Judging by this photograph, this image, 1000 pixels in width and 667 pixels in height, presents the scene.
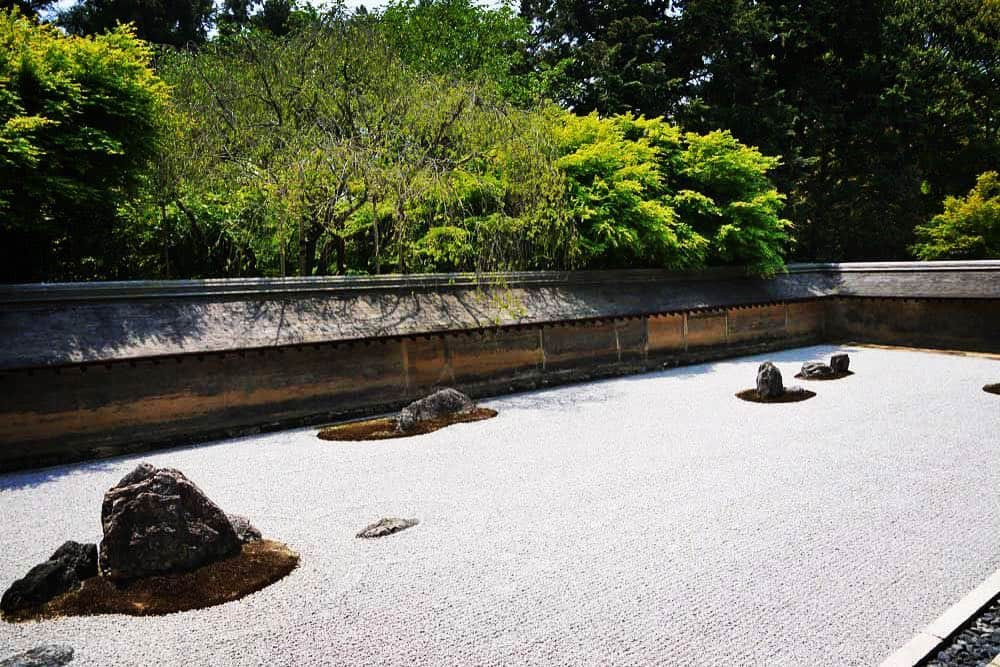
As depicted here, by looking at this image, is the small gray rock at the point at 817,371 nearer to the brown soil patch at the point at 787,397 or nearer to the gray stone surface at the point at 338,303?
the brown soil patch at the point at 787,397

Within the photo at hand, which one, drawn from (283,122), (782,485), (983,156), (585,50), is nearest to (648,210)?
(283,122)

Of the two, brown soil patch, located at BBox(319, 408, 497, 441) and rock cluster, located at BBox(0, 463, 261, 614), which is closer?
rock cluster, located at BBox(0, 463, 261, 614)

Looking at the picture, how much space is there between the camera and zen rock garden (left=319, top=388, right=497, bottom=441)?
35.4 feet

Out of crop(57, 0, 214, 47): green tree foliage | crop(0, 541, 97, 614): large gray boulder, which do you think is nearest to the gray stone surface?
crop(0, 541, 97, 614): large gray boulder

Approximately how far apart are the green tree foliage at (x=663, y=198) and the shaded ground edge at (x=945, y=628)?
11332mm

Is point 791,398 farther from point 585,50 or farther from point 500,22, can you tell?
point 500,22

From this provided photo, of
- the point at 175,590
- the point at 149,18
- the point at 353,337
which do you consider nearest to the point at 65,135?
the point at 353,337

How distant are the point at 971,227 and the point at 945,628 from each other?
23.9 metres

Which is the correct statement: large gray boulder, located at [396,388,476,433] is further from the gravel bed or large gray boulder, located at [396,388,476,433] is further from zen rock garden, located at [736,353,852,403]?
the gravel bed

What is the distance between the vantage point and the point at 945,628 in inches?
176

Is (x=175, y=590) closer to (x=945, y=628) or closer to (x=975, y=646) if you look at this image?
(x=945, y=628)

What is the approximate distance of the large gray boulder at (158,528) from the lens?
5.65 metres

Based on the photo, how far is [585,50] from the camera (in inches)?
992

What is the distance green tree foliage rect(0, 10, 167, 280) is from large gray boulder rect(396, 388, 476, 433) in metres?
5.92
